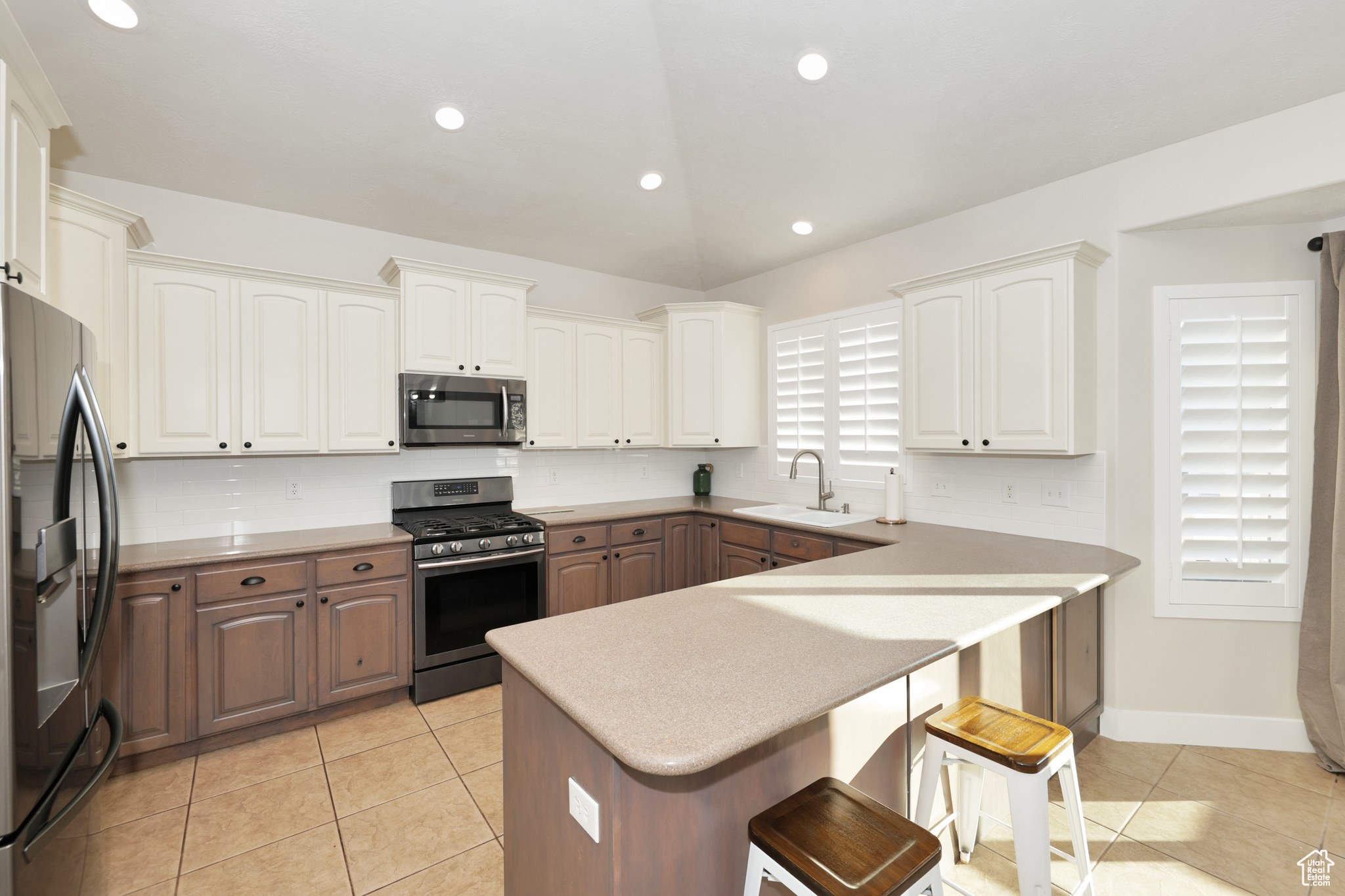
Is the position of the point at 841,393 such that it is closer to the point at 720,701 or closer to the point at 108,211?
the point at 720,701

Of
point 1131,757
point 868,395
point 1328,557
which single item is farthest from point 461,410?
point 1328,557

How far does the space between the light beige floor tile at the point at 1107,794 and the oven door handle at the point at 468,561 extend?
2665 mm

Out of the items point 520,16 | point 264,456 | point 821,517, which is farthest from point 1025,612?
point 264,456

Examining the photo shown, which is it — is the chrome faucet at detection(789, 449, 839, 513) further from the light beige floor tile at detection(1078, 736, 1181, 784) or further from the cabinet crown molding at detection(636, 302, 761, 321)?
the light beige floor tile at detection(1078, 736, 1181, 784)

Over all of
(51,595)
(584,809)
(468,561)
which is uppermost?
(51,595)

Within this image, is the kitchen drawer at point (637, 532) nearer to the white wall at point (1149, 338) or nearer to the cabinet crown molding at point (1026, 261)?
the cabinet crown molding at point (1026, 261)

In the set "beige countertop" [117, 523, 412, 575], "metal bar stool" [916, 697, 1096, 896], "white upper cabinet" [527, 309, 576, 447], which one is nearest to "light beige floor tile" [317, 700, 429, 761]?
"beige countertop" [117, 523, 412, 575]

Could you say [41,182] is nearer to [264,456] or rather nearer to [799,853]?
[264,456]

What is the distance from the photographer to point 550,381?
3.93 metres

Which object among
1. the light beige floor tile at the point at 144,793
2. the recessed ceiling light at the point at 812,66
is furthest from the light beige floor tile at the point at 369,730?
the recessed ceiling light at the point at 812,66

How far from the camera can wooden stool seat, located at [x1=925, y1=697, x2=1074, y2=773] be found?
1497 millimetres

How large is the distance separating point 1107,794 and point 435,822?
8.52 ft

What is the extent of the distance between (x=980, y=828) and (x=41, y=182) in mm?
3819

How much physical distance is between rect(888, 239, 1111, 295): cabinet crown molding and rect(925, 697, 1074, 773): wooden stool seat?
1.96 metres
